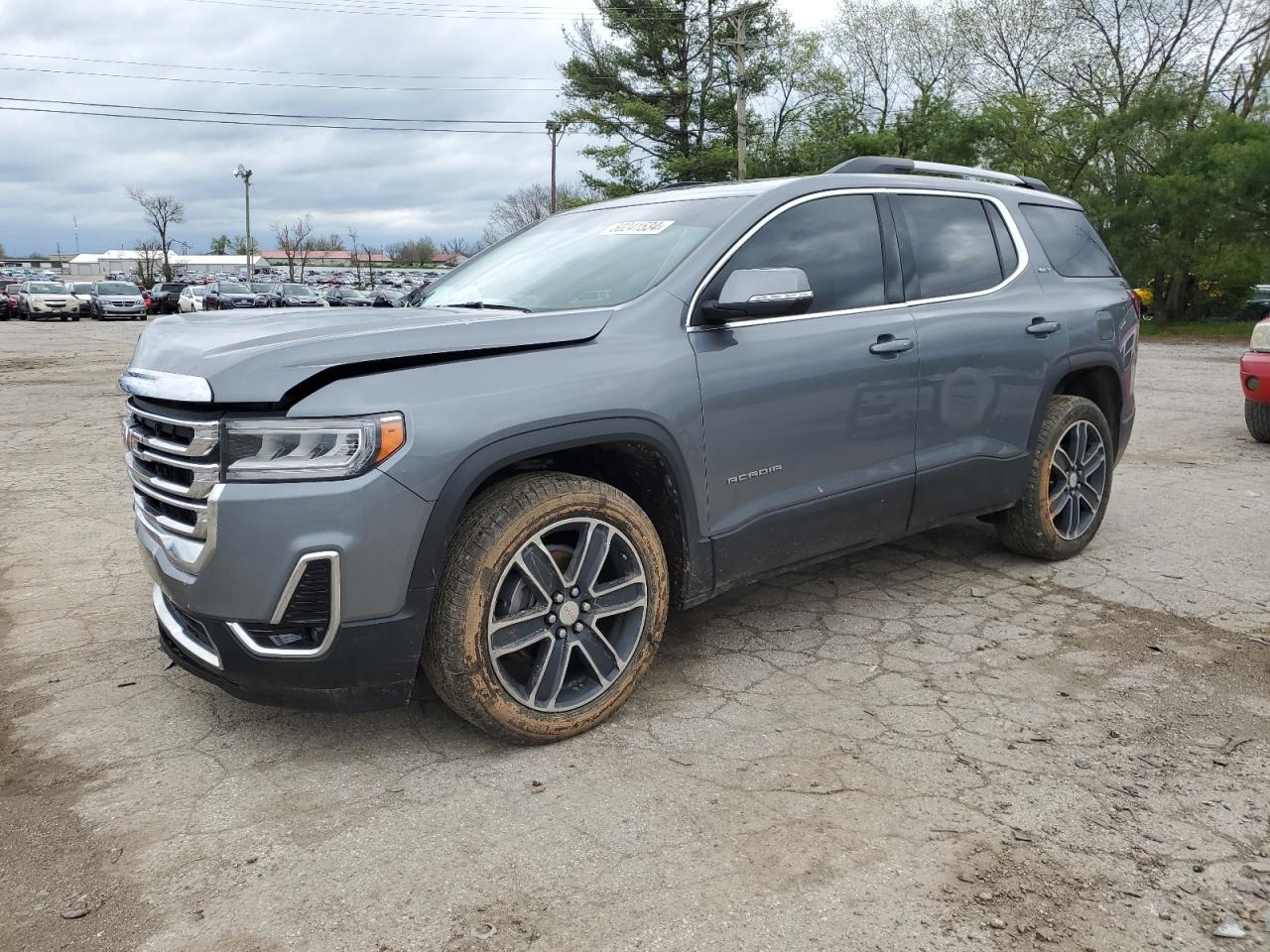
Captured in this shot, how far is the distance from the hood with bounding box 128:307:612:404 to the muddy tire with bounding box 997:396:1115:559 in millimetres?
2587

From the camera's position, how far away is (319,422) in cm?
266

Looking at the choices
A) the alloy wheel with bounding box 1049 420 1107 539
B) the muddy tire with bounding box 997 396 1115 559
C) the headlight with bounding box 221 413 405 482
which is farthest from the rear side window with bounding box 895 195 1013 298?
the headlight with bounding box 221 413 405 482

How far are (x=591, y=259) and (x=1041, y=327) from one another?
221cm

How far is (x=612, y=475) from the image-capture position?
11.3 feet

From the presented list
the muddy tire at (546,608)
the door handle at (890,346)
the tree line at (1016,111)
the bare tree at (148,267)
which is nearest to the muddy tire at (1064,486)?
the door handle at (890,346)

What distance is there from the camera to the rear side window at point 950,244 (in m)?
4.21

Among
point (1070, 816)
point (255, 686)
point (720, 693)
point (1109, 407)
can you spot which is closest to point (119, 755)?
point (255, 686)

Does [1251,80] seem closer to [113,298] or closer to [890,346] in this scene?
[890,346]

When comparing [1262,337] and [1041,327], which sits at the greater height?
[1041,327]

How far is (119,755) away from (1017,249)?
427 cm

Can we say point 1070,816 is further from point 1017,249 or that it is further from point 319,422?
point 1017,249

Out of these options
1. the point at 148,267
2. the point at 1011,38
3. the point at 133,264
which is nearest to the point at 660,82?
the point at 1011,38

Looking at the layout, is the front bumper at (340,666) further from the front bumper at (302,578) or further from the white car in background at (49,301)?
the white car in background at (49,301)

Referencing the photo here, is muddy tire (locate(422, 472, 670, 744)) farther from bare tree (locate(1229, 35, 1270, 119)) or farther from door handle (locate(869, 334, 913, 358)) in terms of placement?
bare tree (locate(1229, 35, 1270, 119))
